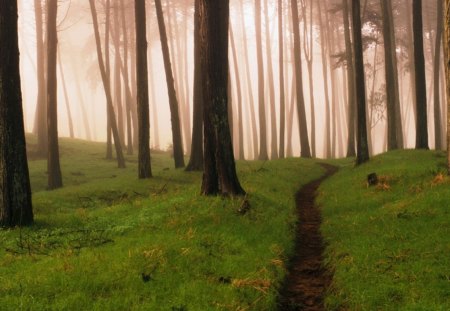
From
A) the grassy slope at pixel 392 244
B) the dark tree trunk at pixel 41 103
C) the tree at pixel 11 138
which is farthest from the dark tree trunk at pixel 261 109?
the tree at pixel 11 138

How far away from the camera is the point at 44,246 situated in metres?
9.01

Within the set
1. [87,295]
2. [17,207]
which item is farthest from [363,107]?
[87,295]

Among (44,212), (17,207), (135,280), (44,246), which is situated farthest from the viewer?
(44,212)

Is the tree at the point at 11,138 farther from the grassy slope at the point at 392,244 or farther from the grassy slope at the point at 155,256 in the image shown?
the grassy slope at the point at 392,244

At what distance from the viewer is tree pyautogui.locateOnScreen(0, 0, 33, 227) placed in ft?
35.8

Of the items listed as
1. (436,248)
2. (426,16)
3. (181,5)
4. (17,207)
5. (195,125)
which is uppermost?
(181,5)

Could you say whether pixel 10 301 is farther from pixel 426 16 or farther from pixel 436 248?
pixel 426 16

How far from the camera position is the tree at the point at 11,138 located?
35.8 feet

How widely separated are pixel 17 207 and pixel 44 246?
2.52 metres

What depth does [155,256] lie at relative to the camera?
7.89 metres

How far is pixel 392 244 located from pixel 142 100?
1485 cm

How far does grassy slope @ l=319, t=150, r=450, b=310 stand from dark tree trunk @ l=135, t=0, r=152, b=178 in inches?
380

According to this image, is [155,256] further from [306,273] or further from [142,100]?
[142,100]

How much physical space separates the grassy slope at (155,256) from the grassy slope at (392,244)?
115 centimetres
